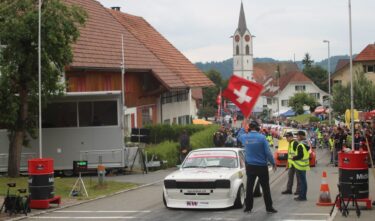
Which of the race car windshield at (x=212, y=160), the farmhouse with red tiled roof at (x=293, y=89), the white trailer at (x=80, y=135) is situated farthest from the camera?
the farmhouse with red tiled roof at (x=293, y=89)

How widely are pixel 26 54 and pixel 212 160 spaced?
893 cm

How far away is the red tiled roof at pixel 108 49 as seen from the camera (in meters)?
34.3

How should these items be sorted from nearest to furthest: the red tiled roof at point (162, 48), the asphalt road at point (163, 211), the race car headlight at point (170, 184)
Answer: the asphalt road at point (163, 211)
the race car headlight at point (170, 184)
the red tiled roof at point (162, 48)

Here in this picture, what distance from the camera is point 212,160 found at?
17.0 m

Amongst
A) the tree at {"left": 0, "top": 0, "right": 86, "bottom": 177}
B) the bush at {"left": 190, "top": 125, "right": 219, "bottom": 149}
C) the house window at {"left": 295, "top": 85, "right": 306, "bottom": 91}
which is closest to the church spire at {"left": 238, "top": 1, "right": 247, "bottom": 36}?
the house window at {"left": 295, "top": 85, "right": 306, "bottom": 91}

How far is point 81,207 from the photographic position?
17.2 metres

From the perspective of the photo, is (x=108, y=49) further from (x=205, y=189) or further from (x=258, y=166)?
(x=258, y=166)

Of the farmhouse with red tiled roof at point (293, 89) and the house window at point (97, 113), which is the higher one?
the farmhouse with red tiled roof at point (293, 89)

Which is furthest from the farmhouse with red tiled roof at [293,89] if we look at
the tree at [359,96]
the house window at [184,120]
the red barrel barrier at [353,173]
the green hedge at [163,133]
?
the red barrel barrier at [353,173]

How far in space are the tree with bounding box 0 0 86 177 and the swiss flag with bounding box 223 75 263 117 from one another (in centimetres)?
→ 716

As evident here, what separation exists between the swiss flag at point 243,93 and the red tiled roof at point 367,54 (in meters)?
60.3

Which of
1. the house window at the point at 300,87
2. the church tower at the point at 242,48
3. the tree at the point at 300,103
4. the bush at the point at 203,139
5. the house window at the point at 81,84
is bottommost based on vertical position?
the bush at the point at 203,139

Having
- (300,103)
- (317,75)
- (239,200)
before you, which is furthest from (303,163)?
(317,75)

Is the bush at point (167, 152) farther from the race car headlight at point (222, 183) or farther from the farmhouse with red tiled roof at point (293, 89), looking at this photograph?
the farmhouse with red tiled roof at point (293, 89)
